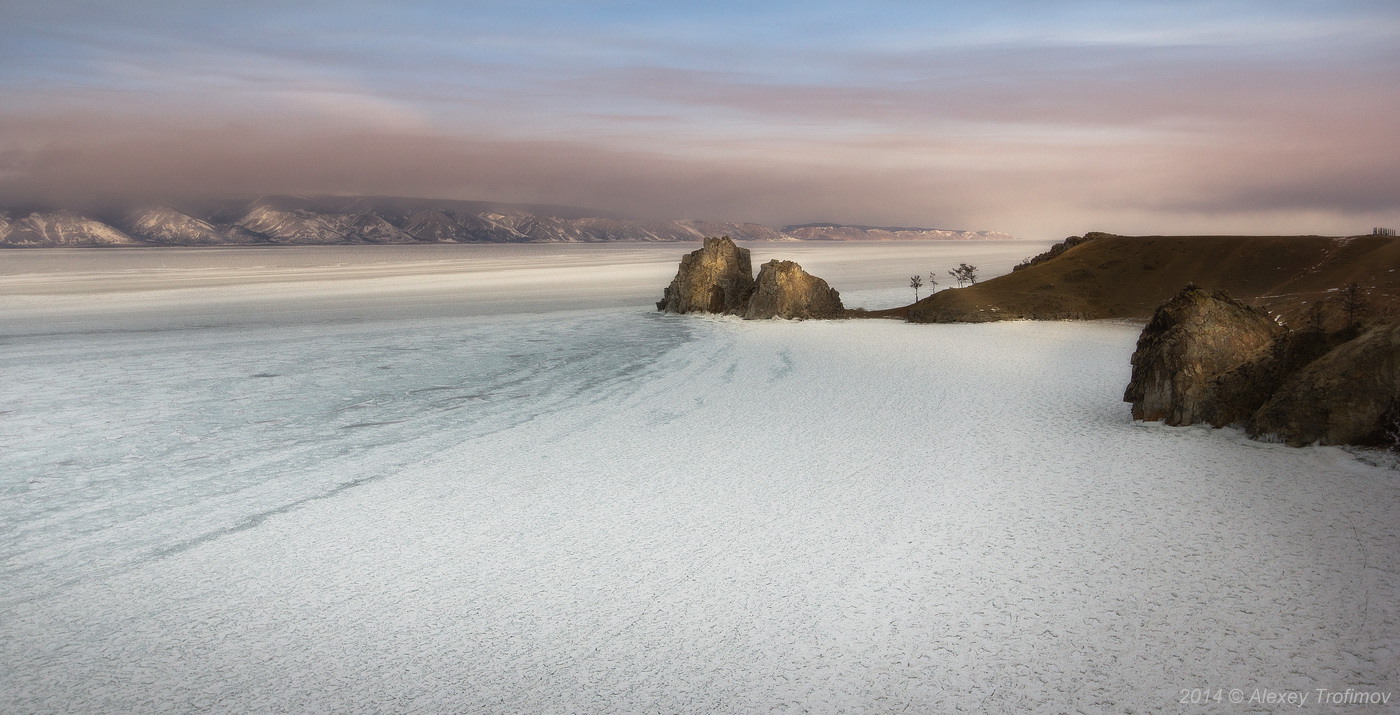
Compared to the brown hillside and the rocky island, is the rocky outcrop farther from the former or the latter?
the rocky island

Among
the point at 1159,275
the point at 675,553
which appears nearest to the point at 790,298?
the point at 1159,275

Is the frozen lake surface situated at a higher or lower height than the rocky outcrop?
lower

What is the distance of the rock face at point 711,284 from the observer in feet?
102

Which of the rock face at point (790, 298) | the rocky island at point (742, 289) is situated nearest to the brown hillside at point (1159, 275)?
the rock face at point (790, 298)

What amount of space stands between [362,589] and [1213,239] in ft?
122

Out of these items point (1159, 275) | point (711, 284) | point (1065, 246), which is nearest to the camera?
point (1159, 275)

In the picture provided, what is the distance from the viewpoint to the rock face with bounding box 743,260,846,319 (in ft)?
93.1

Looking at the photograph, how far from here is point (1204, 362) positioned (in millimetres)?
10898

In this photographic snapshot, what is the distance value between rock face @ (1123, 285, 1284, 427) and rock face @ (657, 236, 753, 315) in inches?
771

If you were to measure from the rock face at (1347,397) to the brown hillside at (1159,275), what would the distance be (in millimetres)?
16670

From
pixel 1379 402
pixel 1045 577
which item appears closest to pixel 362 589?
pixel 1045 577

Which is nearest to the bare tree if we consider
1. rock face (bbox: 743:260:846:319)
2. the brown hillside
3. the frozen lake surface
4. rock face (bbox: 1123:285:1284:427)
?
rock face (bbox: 1123:285:1284:427)

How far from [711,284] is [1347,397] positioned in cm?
2420

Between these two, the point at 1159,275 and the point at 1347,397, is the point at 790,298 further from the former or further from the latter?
the point at 1347,397
